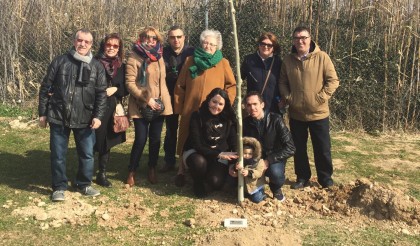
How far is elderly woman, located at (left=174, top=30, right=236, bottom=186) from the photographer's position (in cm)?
476

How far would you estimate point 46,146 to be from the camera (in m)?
6.81

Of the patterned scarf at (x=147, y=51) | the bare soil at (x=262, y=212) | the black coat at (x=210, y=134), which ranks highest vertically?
the patterned scarf at (x=147, y=51)

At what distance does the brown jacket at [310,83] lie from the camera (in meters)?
4.65

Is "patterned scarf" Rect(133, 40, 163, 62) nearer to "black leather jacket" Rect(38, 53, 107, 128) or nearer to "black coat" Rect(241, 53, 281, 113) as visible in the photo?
"black leather jacket" Rect(38, 53, 107, 128)

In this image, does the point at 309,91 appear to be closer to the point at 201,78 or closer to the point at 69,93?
the point at 201,78

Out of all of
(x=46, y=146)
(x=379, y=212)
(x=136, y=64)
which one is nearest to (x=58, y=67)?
(x=136, y=64)

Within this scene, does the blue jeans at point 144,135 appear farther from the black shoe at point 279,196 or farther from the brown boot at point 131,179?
the black shoe at point 279,196

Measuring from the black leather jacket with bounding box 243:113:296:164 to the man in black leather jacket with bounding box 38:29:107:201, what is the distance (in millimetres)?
1569

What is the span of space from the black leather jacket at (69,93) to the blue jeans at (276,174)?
1798 millimetres

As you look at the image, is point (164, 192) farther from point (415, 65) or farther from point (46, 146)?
point (415, 65)

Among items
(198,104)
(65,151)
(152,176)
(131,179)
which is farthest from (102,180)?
(198,104)

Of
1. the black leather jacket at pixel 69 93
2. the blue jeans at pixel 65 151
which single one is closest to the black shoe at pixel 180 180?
the blue jeans at pixel 65 151

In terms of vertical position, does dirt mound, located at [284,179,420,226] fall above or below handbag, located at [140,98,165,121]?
below

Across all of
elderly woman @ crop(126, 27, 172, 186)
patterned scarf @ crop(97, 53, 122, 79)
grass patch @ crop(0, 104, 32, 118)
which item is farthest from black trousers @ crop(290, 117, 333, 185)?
A: grass patch @ crop(0, 104, 32, 118)
